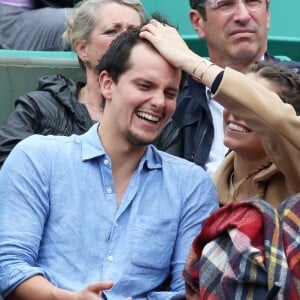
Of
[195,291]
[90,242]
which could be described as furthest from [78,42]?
[195,291]

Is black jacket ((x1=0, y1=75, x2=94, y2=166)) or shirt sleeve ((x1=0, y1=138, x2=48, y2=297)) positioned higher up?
shirt sleeve ((x1=0, y1=138, x2=48, y2=297))

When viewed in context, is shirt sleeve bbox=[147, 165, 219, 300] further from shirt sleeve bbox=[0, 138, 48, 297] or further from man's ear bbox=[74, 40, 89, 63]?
man's ear bbox=[74, 40, 89, 63]

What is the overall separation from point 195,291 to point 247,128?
0.65m

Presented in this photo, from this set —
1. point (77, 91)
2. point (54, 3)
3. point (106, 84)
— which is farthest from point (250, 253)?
point (54, 3)

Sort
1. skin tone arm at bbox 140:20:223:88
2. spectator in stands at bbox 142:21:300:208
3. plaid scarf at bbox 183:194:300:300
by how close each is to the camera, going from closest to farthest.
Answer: plaid scarf at bbox 183:194:300:300 < spectator in stands at bbox 142:21:300:208 < skin tone arm at bbox 140:20:223:88

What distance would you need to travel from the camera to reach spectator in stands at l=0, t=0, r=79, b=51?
3779mm

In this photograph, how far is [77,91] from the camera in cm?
323

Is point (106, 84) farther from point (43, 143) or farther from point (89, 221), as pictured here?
point (89, 221)

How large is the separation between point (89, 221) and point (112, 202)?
0.08 metres

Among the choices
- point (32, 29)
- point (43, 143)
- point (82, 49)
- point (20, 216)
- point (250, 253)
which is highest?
point (250, 253)

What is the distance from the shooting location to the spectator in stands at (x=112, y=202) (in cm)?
229

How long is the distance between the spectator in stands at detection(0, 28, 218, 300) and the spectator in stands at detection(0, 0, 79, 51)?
135 centimetres

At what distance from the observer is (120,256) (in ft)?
7.57

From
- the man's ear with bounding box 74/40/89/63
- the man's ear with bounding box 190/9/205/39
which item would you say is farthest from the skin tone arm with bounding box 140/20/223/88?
the man's ear with bounding box 190/9/205/39
